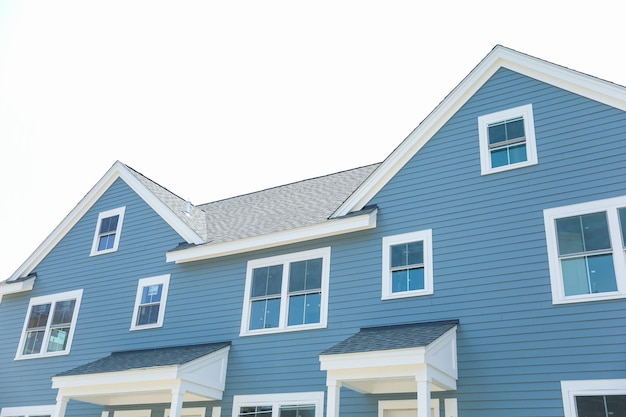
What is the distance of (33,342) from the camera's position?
1750cm

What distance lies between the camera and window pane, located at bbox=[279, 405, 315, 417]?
1210 centimetres

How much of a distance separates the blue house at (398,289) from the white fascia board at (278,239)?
0.14 feet

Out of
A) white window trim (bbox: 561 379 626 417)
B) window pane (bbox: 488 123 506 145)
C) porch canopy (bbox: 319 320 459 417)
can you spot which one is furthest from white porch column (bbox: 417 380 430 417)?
window pane (bbox: 488 123 506 145)

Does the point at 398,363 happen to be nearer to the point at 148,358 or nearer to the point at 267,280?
the point at 267,280

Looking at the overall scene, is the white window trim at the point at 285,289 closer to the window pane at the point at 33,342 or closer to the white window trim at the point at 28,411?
the white window trim at the point at 28,411

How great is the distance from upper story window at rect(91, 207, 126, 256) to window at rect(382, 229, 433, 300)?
8602mm

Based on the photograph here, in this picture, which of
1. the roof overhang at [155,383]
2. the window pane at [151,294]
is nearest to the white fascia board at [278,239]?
the window pane at [151,294]

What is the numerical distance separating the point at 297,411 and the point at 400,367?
3189 mm

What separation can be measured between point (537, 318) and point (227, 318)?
279 inches

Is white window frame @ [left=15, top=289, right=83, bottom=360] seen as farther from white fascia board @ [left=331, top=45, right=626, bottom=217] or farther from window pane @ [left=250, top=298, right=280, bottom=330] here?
white fascia board @ [left=331, top=45, right=626, bottom=217]

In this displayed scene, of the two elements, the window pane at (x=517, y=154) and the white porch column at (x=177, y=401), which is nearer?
the window pane at (x=517, y=154)

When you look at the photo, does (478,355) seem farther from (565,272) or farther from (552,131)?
(552,131)

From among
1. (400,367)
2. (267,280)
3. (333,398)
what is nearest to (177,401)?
(267,280)

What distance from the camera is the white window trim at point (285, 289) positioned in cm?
1298
